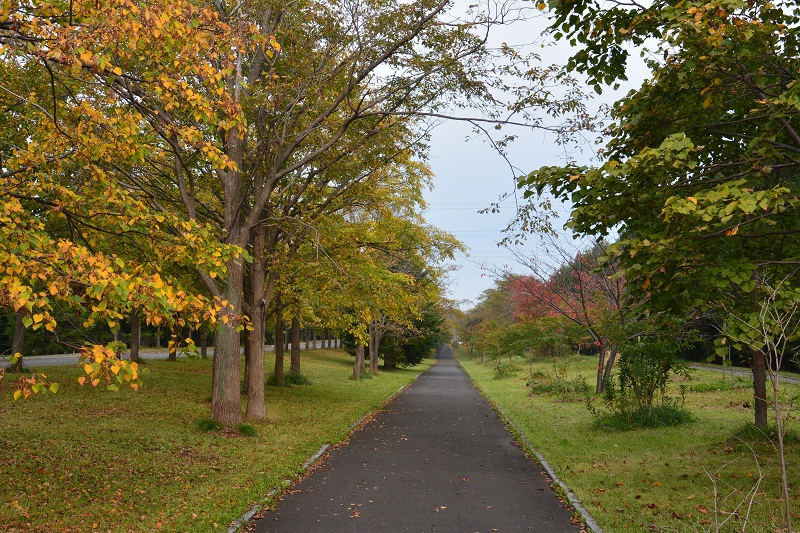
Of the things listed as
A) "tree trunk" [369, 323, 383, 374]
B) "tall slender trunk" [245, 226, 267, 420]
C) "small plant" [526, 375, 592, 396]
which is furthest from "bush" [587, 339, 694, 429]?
"tree trunk" [369, 323, 383, 374]

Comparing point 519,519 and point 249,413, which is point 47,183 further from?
point 249,413

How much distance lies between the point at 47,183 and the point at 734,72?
8.00 metres

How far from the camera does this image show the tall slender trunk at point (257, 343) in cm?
1405

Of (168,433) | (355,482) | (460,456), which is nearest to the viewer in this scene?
(355,482)

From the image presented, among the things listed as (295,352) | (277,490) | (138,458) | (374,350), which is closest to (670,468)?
(277,490)

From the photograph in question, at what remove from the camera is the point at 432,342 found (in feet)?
148

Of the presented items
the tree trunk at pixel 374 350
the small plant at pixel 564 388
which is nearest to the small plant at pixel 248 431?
the small plant at pixel 564 388

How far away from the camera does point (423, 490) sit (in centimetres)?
812

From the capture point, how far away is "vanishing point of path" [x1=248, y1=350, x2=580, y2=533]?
255 inches

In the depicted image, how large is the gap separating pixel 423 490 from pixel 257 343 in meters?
7.52

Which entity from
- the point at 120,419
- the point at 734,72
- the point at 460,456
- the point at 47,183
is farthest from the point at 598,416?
the point at 47,183

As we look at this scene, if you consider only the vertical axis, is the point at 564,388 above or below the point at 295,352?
below

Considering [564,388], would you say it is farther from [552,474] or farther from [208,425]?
[208,425]

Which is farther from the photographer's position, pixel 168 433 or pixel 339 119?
pixel 339 119
